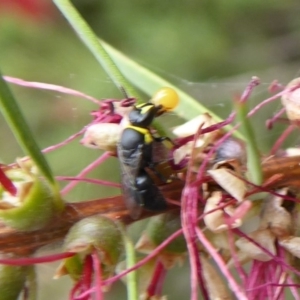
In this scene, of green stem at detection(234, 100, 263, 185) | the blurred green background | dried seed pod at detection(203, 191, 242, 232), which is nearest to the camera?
green stem at detection(234, 100, 263, 185)

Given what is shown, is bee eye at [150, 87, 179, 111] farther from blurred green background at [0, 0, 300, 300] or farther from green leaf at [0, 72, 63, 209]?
blurred green background at [0, 0, 300, 300]

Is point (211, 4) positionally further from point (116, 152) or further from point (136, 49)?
point (116, 152)

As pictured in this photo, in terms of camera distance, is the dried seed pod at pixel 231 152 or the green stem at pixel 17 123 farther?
the dried seed pod at pixel 231 152

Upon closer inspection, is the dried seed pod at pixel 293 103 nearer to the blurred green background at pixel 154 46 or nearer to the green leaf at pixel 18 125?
the green leaf at pixel 18 125

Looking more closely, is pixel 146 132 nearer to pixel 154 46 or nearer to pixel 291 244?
pixel 291 244

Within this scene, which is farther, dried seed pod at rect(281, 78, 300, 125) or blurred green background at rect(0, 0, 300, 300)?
blurred green background at rect(0, 0, 300, 300)

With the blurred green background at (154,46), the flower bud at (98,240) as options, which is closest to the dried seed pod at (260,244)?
the flower bud at (98,240)

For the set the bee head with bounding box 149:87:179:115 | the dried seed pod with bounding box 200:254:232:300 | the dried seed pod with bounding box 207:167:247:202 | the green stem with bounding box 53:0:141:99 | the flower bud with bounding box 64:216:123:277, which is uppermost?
the green stem with bounding box 53:0:141:99

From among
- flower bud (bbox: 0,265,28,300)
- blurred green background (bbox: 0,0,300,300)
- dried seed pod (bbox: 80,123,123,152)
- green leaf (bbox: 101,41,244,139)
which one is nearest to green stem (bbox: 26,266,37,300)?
flower bud (bbox: 0,265,28,300)
